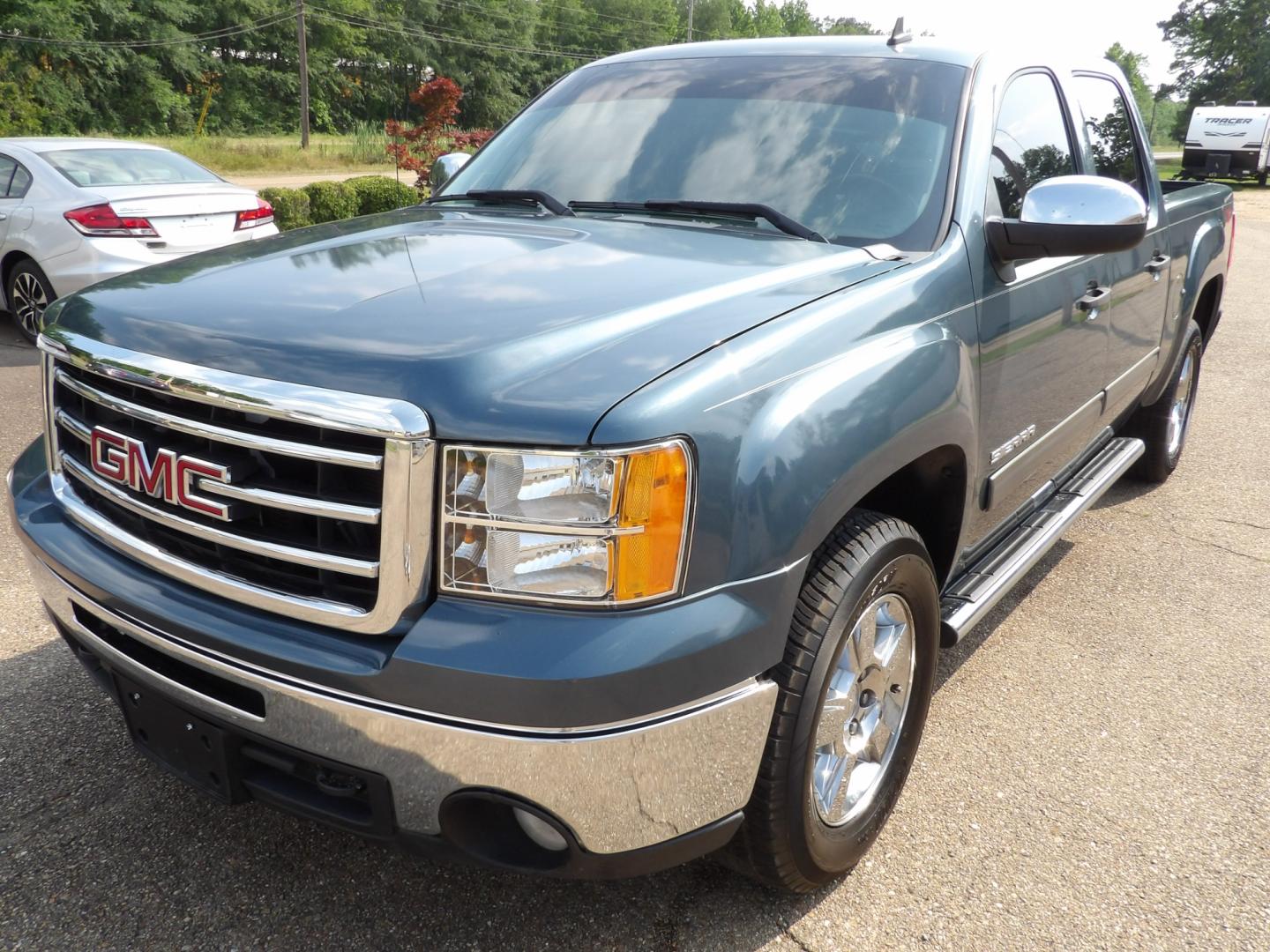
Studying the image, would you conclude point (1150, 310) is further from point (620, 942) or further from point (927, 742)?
point (620, 942)

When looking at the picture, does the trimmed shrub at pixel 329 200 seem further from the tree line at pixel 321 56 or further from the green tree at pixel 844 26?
the green tree at pixel 844 26

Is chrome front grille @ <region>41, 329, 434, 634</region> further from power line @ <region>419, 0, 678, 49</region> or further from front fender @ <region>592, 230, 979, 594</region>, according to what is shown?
power line @ <region>419, 0, 678, 49</region>

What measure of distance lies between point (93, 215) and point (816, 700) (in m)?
7.16

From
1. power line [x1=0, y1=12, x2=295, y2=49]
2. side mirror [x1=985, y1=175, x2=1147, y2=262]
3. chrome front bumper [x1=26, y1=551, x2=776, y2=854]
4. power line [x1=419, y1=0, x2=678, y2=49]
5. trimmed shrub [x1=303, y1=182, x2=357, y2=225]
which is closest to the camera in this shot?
chrome front bumper [x1=26, y1=551, x2=776, y2=854]

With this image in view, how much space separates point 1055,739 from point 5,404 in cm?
584

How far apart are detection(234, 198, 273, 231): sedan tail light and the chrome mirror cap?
22.1 feet

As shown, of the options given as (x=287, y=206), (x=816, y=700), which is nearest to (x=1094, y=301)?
(x=816, y=700)

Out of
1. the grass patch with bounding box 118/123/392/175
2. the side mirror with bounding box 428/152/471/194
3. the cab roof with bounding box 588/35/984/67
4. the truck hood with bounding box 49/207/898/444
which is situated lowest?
the grass patch with bounding box 118/123/392/175

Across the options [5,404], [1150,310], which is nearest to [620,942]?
[1150,310]

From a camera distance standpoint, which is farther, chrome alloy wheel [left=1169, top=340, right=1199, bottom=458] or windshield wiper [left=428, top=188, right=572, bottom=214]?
chrome alloy wheel [left=1169, top=340, right=1199, bottom=458]

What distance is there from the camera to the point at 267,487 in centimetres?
182

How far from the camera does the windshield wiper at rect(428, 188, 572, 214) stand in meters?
2.99

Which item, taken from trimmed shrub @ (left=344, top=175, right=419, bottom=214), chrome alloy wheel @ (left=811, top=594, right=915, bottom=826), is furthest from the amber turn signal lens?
trimmed shrub @ (left=344, top=175, right=419, bottom=214)

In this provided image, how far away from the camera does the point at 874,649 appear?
2.33 metres
